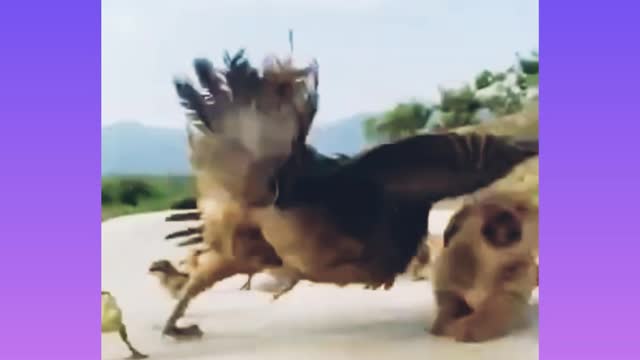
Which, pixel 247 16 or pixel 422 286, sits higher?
pixel 247 16

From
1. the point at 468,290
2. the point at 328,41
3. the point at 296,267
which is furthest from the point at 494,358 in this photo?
the point at 328,41

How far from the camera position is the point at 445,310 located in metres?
1.54

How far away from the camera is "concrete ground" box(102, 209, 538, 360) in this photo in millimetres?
1527

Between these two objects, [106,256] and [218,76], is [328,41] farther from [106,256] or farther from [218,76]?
[106,256]

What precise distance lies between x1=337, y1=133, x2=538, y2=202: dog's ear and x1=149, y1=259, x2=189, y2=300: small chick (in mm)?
310

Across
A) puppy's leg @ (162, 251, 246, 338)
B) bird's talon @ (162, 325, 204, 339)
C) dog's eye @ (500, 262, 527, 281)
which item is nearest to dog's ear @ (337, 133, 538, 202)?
dog's eye @ (500, 262, 527, 281)

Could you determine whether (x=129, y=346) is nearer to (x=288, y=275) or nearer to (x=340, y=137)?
(x=288, y=275)

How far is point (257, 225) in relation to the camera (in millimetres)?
1527

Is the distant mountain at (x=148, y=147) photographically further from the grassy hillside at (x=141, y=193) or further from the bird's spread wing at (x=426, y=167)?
the bird's spread wing at (x=426, y=167)

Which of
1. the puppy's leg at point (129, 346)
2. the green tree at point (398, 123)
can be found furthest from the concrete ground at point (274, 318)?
the green tree at point (398, 123)

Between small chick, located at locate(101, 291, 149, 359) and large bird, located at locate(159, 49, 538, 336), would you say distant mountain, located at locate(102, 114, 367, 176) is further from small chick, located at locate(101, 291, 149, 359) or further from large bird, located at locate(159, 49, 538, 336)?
small chick, located at locate(101, 291, 149, 359)

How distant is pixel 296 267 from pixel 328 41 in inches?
14.6

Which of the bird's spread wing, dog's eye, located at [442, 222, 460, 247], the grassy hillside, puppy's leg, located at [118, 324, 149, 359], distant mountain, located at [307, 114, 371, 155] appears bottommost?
puppy's leg, located at [118, 324, 149, 359]

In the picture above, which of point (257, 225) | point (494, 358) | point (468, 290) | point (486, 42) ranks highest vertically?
point (486, 42)
